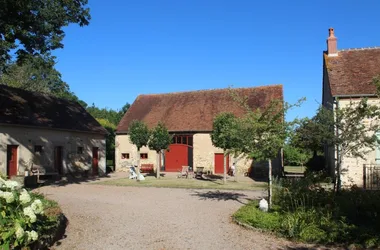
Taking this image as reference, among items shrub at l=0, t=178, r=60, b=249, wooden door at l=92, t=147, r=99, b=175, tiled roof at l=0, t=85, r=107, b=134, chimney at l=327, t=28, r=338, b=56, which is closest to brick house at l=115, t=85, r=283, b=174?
wooden door at l=92, t=147, r=99, b=175

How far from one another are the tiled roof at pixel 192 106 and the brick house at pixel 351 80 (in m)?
6.64

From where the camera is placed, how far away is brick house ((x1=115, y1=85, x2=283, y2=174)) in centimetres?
2698

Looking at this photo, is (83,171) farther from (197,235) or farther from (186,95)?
(197,235)

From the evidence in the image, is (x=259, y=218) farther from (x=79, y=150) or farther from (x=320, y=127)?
(x=79, y=150)

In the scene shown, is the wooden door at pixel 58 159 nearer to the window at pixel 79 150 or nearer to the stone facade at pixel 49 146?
the stone facade at pixel 49 146

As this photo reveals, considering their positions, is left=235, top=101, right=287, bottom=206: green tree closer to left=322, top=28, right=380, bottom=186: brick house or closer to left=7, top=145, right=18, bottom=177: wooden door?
left=322, top=28, right=380, bottom=186: brick house

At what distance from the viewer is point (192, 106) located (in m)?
29.4

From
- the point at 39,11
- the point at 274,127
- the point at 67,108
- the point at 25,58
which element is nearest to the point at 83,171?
the point at 67,108

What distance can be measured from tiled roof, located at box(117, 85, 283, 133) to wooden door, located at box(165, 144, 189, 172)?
1633mm

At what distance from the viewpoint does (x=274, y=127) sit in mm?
10094

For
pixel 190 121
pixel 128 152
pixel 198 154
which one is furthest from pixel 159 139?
pixel 128 152

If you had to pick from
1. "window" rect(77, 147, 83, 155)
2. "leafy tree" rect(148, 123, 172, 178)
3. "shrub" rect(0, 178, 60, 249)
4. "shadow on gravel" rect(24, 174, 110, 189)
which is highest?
"leafy tree" rect(148, 123, 172, 178)

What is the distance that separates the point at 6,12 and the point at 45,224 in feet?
37.1

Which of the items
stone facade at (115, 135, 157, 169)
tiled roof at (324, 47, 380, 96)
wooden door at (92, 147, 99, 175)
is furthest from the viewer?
stone facade at (115, 135, 157, 169)
